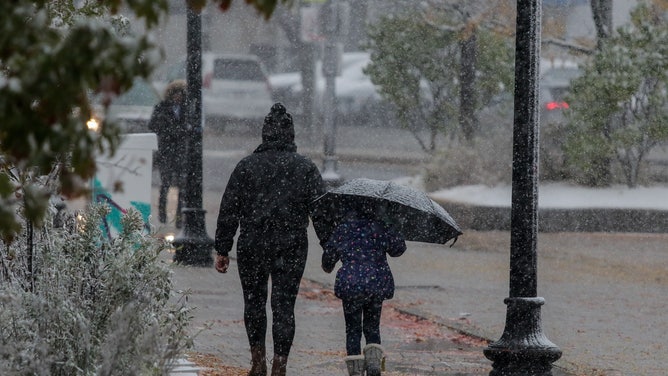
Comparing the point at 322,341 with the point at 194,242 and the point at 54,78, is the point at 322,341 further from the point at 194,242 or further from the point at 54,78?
the point at 54,78

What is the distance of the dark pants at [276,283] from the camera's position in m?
8.08

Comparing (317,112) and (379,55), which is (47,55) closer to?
(379,55)

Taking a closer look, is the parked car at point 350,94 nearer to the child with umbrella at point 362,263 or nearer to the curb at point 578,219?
the curb at point 578,219

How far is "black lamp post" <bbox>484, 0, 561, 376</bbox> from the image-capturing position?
296 inches

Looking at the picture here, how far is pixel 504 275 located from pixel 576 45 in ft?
21.8

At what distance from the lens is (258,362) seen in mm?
8227

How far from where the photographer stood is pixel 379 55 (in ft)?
75.7

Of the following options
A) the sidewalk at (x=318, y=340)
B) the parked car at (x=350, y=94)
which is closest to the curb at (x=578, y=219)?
the sidewalk at (x=318, y=340)

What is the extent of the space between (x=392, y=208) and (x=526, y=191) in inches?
30.2

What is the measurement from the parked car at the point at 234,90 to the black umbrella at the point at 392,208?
85.9 ft

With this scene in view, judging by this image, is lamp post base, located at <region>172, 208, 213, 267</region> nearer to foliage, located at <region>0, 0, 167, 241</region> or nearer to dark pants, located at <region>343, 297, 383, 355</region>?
dark pants, located at <region>343, 297, 383, 355</region>

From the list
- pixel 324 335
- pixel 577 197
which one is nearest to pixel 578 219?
pixel 577 197

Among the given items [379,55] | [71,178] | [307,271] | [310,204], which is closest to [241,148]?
[379,55]

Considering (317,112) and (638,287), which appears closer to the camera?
(638,287)
